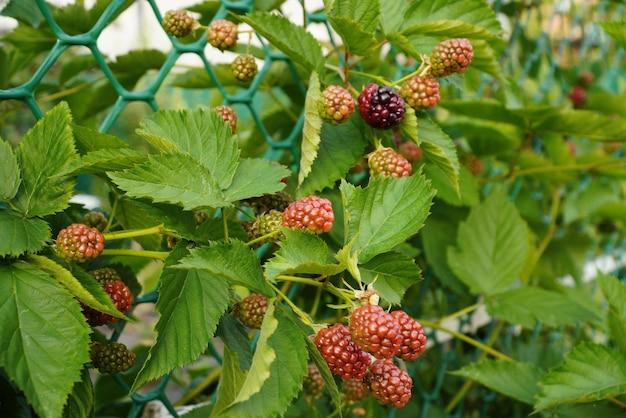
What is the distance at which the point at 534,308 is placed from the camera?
3.94 ft

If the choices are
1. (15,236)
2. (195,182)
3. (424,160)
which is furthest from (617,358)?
Result: (15,236)

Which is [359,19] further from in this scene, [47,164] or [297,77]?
[47,164]

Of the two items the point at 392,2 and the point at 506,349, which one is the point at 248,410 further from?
the point at 506,349

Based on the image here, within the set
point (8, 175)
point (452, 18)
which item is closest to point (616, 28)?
point (452, 18)

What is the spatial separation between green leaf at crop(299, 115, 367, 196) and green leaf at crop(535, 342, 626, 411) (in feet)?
1.29

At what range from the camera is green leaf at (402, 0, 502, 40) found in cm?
84

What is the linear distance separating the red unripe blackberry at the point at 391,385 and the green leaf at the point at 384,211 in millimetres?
107

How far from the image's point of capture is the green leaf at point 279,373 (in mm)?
592

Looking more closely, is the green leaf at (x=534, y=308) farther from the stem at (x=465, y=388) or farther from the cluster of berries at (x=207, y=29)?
the cluster of berries at (x=207, y=29)

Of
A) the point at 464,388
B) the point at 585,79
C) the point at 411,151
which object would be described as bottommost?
the point at 464,388

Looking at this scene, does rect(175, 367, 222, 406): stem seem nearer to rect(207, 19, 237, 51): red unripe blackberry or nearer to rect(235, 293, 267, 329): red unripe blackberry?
rect(235, 293, 267, 329): red unripe blackberry

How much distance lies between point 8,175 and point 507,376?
79 centimetres

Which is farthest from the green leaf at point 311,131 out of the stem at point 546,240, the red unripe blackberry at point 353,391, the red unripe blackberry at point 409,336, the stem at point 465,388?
the stem at point 546,240

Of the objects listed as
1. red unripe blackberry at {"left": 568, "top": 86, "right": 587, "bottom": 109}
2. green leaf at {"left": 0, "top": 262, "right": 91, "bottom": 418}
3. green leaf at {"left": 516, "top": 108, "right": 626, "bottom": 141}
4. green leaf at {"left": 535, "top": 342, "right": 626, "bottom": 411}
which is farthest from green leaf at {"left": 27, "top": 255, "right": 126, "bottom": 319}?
red unripe blackberry at {"left": 568, "top": 86, "right": 587, "bottom": 109}
